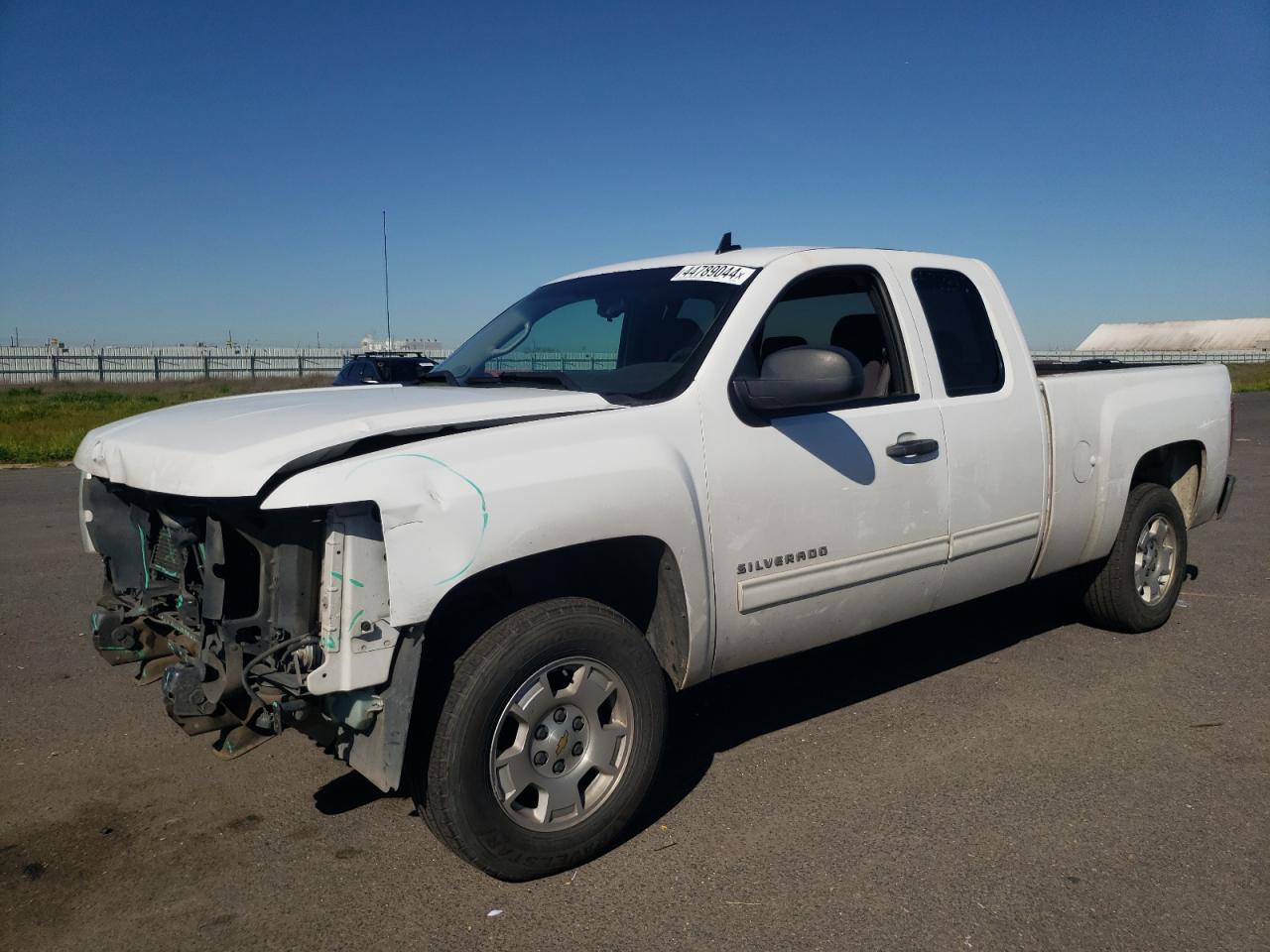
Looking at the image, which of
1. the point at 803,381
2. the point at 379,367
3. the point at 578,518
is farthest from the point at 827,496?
the point at 379,367

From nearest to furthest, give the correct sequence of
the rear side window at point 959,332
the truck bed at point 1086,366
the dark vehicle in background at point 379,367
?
the rear side window at point 959,332 → the truck bed at point 1086,366 → the dark vehicle in background at point 379,367

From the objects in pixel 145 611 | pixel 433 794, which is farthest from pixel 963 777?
pixel 145 611

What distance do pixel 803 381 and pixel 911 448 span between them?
0.79m

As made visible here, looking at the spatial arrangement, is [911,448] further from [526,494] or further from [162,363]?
[162,363]

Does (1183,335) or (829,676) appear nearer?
(829,676)

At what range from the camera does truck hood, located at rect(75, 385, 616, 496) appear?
2.84 metres

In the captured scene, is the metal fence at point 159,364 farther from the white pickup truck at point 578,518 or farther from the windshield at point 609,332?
the white pickup truck at point 578,518

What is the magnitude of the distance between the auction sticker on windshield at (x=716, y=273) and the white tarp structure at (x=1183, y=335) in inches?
4782

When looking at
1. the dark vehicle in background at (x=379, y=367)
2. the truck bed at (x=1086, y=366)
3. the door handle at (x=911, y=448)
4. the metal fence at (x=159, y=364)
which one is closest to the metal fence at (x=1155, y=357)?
the truck bed at (x=1086, y=366)

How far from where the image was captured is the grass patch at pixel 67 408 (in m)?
17.0

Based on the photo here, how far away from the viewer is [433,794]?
2.92 m

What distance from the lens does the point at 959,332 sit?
4.59 m

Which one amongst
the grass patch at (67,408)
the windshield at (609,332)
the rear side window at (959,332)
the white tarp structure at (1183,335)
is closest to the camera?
the windshield at (609,332)

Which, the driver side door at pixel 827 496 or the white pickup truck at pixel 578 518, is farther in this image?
the driver side door at pixel 827 496
